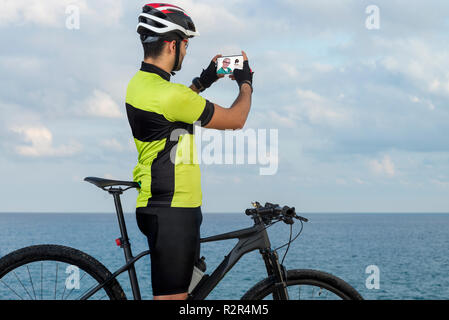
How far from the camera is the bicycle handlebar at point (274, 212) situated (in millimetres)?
3771

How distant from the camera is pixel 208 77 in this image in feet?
14.1

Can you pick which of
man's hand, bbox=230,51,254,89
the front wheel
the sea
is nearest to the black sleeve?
man's hand, bbox=230,51,254,89

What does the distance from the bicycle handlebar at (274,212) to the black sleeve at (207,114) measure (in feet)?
2.57

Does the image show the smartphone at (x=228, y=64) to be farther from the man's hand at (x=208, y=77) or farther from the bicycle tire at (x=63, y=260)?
the bicycle tire at (x=63, y=260)

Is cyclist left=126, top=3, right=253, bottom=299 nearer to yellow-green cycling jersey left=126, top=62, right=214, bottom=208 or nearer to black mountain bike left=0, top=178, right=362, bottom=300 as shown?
yellow-green cycling jersey left=126, top=62, right=214, bottom=208

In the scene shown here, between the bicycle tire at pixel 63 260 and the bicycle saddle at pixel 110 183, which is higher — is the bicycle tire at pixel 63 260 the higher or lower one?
the lower one

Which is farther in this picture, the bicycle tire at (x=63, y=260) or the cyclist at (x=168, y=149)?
the bicycle tire at (x=63, y=260)

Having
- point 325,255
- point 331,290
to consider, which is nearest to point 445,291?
point 325,255

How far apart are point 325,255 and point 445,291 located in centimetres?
3734

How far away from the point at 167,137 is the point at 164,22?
87 cm

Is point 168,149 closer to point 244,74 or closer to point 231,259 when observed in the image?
point 244,74

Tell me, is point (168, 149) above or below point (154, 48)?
below

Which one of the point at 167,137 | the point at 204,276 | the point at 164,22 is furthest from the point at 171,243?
the point at 164,22

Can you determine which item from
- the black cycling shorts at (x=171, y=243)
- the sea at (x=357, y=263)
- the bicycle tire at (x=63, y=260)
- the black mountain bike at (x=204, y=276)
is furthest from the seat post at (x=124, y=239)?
the sea at (x=357, y=263)
